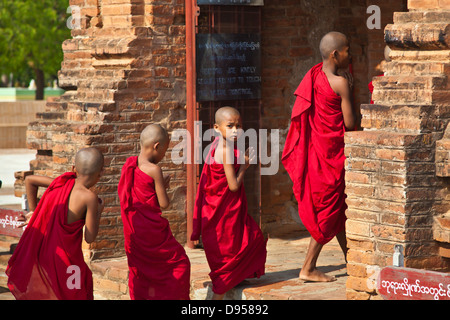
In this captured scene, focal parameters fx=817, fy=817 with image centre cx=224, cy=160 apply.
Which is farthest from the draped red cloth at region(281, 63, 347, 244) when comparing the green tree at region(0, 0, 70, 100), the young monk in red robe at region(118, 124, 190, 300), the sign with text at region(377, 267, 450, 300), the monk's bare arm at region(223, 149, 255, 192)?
the green tree at region(0, 0, 70, 100)

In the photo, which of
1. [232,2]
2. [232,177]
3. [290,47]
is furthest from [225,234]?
[290,47]

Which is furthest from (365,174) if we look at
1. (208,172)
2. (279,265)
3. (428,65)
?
(279,265)

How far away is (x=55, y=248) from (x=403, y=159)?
234 cm

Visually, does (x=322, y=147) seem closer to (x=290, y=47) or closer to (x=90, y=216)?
(x=90, y=216)

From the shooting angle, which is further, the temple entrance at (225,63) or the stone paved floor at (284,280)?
the temple entrance at (225,63)

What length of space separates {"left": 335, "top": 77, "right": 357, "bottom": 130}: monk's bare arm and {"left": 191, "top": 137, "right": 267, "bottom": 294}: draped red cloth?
89 centimetres

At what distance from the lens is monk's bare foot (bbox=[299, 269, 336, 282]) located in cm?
637

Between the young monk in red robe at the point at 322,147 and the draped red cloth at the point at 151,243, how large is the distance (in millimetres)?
1065

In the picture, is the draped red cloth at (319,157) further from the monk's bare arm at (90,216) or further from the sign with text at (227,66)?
the monk's bare arm at (90,216)

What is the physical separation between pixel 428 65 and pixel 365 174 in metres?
0.86

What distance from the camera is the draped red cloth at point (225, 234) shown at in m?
6.10

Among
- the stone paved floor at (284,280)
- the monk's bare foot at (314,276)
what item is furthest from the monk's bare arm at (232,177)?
the monk's bare foot at (314,276)

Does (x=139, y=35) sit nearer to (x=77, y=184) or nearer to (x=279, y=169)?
(x=279, y=169)

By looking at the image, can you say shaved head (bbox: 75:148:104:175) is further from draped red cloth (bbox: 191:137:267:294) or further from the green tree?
the green tree
